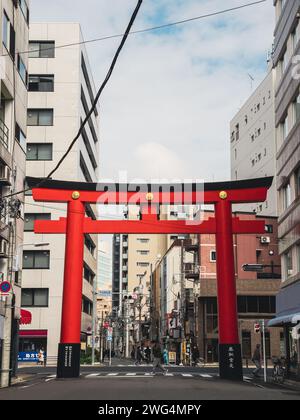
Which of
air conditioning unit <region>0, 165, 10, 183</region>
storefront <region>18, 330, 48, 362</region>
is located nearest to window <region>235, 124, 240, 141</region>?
storefront <region>18, 330, 48, 362</region>

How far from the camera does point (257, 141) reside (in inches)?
2608

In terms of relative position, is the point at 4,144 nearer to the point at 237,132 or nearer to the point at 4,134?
the point at 4,134

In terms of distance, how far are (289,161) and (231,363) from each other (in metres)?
10.0

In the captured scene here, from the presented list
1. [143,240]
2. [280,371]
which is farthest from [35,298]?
[143,240]

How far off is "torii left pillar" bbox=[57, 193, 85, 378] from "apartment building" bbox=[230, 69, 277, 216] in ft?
114

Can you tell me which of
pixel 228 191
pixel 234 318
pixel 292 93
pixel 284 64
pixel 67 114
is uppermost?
pixel 67 114

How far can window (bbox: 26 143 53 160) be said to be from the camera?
52.2 meters

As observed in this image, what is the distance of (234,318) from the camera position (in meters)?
25.3

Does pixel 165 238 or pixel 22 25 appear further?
pixel 165 238

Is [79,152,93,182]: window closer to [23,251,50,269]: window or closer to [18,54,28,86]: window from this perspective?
[23,251,50,269]: window

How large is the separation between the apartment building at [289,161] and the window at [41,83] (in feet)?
87.4

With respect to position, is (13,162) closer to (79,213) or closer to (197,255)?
(79,213)

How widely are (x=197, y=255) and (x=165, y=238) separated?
4789 cm
